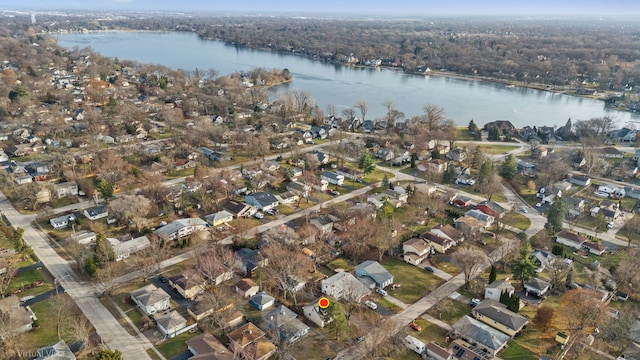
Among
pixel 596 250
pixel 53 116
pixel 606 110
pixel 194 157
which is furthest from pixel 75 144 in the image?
pixel 606 110

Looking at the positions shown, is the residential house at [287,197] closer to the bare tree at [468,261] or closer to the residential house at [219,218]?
the residential house at [219,218]

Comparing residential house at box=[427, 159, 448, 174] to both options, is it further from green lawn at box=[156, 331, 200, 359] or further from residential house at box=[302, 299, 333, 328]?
green lawn at box=[156, 331, 200, 359]

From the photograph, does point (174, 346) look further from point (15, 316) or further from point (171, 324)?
point (15, 316)

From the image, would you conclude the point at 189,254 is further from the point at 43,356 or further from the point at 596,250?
the point at 596,250

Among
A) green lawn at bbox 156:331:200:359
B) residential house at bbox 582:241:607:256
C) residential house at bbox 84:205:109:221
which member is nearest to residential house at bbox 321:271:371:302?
green lawn at bbox 156:331:200:359

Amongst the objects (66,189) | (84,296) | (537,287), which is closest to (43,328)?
(84,296)
